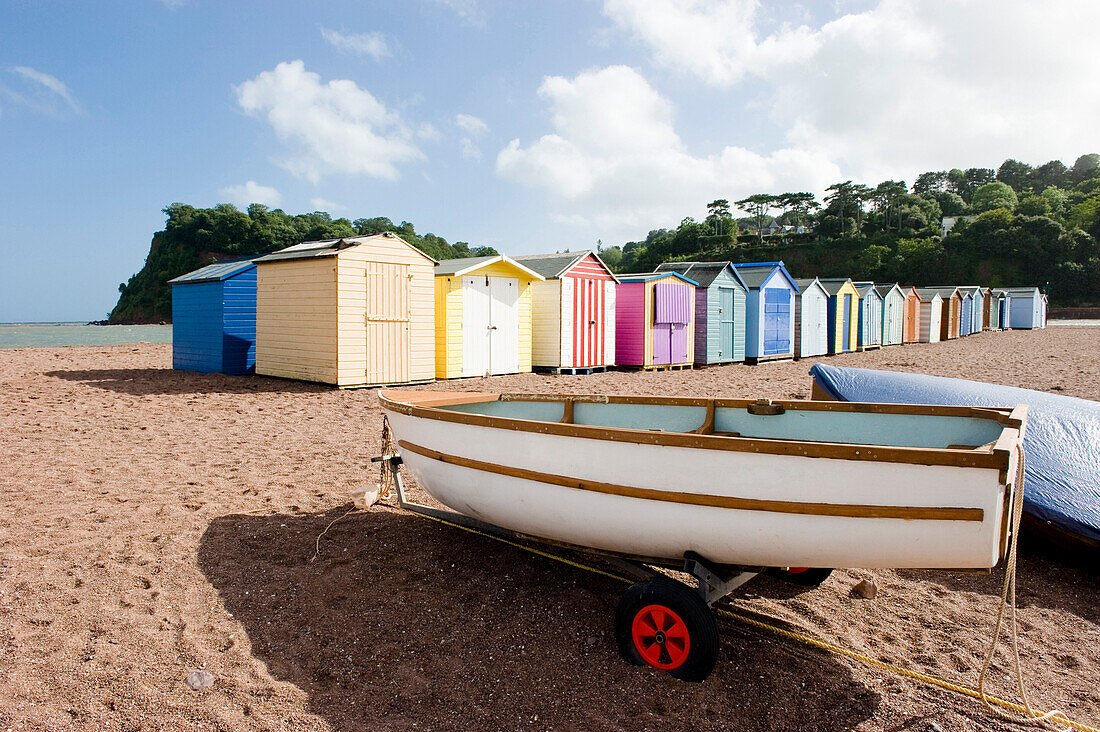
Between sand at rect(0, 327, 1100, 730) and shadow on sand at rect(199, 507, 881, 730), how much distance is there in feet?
0.04

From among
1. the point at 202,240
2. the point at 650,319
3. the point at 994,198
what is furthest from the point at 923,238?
the point at 202,240

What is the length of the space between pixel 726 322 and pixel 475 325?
8.72m

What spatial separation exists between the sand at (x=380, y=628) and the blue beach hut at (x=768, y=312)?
1699 centimetres

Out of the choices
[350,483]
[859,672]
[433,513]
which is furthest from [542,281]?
[859,672]

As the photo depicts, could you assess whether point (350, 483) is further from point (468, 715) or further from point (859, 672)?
point (859, 672)

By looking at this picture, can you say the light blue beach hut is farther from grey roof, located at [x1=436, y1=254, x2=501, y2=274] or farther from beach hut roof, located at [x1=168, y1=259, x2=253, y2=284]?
beach hut roof, located at [x1=168, y1=259, x2=253, y2=284]

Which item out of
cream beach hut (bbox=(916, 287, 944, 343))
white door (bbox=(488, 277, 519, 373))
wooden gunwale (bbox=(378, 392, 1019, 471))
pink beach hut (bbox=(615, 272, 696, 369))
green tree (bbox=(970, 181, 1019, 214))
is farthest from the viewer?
green tree (bbox=(970, 181, 1019, 214))

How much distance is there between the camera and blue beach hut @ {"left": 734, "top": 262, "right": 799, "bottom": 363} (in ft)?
70.4

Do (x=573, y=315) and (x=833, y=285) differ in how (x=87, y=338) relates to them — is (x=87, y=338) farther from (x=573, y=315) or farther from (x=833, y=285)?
(x=833, y=285)

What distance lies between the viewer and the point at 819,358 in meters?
24.4

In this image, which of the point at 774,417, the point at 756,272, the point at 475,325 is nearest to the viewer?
the point at 774,417

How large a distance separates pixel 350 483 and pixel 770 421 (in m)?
3.79

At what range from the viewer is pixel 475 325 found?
49.9ft

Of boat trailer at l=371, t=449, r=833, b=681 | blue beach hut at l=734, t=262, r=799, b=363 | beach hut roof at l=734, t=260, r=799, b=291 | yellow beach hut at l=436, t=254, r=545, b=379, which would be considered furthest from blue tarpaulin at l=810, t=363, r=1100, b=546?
beach hut roof at l=734, t=260, r=799, b=291
